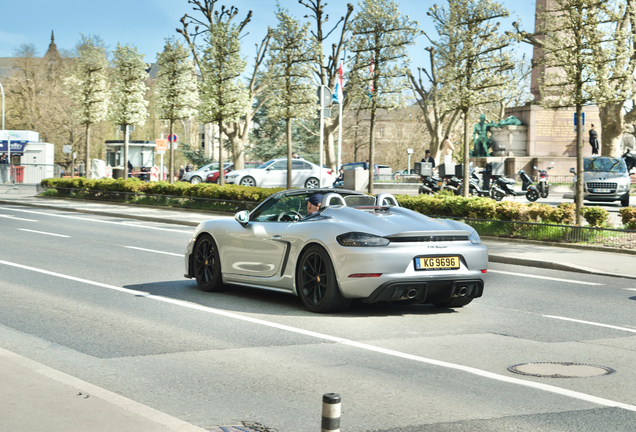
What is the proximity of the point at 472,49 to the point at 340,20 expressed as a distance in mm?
24187

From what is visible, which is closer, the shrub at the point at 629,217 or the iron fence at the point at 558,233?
the iron fence at the point at 558,233

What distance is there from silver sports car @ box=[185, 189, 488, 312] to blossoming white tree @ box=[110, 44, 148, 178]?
29.6 meters

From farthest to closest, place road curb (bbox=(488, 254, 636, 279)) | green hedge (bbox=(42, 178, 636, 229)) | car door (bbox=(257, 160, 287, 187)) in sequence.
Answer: car door (bbox=(257, 160, 287, 187)) → green hedge (bbox=(42, 178, 636, 229)) → road curb (bbox=(488, 254, 636, 279))

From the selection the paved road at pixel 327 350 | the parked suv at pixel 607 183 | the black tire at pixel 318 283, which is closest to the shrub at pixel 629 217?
the paved road at pixel 327 350

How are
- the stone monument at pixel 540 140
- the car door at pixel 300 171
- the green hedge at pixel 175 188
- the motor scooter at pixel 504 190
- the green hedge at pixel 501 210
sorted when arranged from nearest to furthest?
the green hedge at pixel 501 210, the green hedge at pixel 175 188, the motor scooter at pixel 504 190, the car door at pixel 300 171, the stone monument at pixel 540 140

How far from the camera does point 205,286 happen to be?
10.1 meters

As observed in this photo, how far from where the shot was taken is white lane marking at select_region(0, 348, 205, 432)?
4145mm

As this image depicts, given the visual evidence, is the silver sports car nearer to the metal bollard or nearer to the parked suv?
the metal bollard

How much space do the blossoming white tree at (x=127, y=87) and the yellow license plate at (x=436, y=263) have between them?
31.3 metres

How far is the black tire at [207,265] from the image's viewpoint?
9883 millimetres

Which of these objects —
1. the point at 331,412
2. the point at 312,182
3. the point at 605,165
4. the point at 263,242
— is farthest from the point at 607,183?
the point at 331,412

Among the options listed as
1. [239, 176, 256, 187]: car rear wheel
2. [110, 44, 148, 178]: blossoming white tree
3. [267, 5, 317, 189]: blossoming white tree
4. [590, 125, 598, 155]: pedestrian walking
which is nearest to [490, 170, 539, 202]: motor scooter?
[267, 5, 317, 189]: blossoming white tree

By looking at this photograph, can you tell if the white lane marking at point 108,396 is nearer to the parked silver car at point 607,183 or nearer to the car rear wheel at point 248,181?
the parked silver car at point 607,183

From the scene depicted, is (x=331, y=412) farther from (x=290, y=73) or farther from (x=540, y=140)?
(x=540, y=140)
